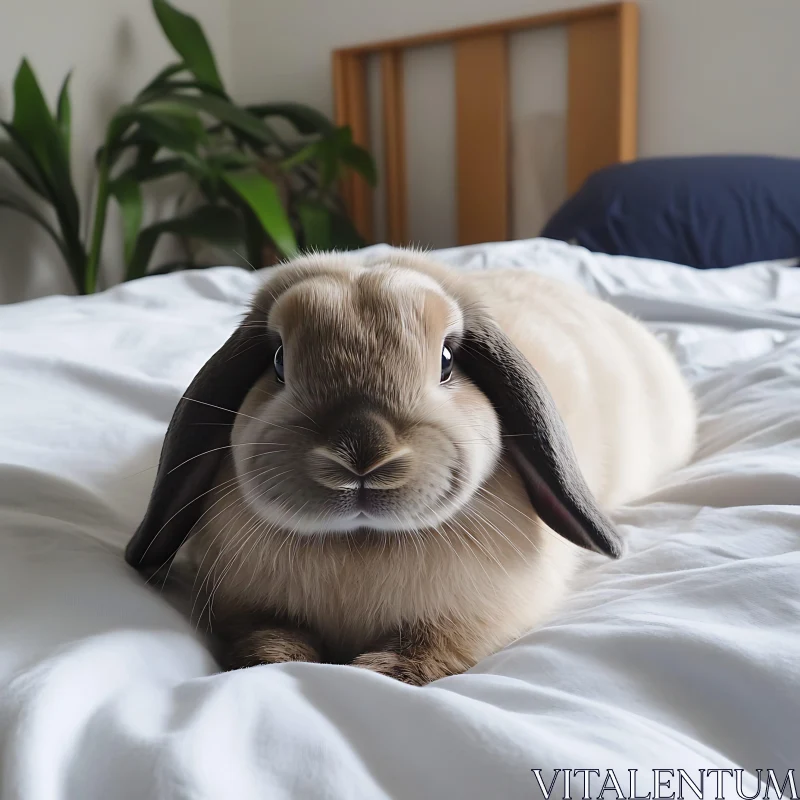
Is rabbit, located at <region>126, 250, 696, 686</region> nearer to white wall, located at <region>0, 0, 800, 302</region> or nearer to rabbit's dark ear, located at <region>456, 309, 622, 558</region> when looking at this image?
rabbit's dark ear, located at <region>456, 309, 622, 558</region>

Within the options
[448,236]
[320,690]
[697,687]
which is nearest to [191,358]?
[320,690]

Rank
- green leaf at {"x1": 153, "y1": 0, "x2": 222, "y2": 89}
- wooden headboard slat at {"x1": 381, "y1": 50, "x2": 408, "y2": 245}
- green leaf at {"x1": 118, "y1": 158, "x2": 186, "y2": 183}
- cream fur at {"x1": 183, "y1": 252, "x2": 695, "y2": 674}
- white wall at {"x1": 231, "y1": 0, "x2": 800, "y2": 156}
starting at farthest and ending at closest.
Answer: wooden headboard slat at {"x1": 381, "y1": 50, "x2": 408, "y2": 245}
green leaf at {"x1": 153, "y1": 0, "x2": 222, "y2": 89}
green leaf at {"x1": 118, "y1": 158, "x2": 186, "y2": 183}
white wall at {"x1": 231, "y1": 0, "x2": 800, "y2": 156}
cream fur at {"x1": 183, "y1": 252, "x2": 695, "y2": 674}

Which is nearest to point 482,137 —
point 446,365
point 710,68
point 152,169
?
point 710,68

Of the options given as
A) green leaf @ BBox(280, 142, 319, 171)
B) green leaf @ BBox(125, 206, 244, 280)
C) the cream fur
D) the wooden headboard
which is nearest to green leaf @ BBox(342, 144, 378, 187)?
green leaf @ BBox(280, 142, 319, 171)

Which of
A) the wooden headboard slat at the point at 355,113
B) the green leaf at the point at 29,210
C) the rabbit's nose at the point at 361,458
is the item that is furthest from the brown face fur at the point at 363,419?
the wooden headboard slat at the point at 355,113

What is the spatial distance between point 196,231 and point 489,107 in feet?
4.37

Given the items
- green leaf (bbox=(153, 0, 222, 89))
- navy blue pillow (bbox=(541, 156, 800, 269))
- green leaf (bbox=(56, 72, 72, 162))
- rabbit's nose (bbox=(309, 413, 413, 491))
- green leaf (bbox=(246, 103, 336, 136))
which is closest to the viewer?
rabbit's nose (bbox=(309, 413, 413, 491))

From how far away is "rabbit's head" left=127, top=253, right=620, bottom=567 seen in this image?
65 cm

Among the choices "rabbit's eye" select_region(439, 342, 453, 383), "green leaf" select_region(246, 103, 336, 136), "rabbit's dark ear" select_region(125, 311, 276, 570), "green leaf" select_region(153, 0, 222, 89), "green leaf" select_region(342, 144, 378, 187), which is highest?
"green leaf" select_region(153, 0, 222, 89)

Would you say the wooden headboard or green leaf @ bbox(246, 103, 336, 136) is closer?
the wooden headboard

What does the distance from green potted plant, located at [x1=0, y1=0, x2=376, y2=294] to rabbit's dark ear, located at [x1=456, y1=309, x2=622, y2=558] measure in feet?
7.63

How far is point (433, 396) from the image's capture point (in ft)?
2.30

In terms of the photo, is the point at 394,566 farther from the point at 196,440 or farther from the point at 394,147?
the point at 394,147

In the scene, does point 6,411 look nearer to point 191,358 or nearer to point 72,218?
point 191,358
